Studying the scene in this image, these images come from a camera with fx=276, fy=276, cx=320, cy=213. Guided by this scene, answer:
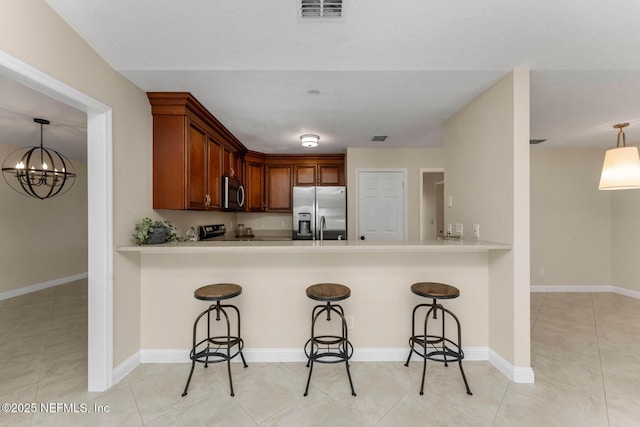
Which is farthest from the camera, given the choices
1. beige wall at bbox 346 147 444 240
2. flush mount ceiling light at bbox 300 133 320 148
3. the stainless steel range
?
beige wall at bbox 346 147 444 240

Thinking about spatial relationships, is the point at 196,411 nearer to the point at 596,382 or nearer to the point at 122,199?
the point at 122,199

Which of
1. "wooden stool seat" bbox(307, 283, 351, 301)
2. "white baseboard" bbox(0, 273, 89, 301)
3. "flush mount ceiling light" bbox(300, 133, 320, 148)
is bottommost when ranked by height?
"white baseboard" bbox(0, 273, 89, 301)

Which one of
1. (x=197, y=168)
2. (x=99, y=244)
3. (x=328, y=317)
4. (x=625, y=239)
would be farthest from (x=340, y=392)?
(x=625, y=239)

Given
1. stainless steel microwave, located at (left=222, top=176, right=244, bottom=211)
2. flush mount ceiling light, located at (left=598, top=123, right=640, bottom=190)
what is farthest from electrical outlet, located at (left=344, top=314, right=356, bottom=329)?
flush mount ceiling light, located at (left=598, top=123, right=640, bottom=190)

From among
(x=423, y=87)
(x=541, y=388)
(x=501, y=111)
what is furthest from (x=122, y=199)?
(x=541, y=388)

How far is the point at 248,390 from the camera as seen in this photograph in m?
1.99

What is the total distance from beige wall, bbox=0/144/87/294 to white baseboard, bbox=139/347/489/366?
3.89 meters

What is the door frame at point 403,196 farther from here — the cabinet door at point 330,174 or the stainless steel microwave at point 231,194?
the stainless steel microwave at point 231,194

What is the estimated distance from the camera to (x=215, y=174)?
3.19m

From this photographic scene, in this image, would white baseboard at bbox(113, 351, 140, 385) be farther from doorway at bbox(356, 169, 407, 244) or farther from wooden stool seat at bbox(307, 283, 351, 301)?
doorway at bbox(356, 169, 407, 244)

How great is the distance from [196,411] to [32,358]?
1.83 metres

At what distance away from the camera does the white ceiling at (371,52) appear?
Result: 1508 millimetres

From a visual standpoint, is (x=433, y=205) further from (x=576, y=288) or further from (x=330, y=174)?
(x=330, y=174)

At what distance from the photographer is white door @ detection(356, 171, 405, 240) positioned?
4484mm
